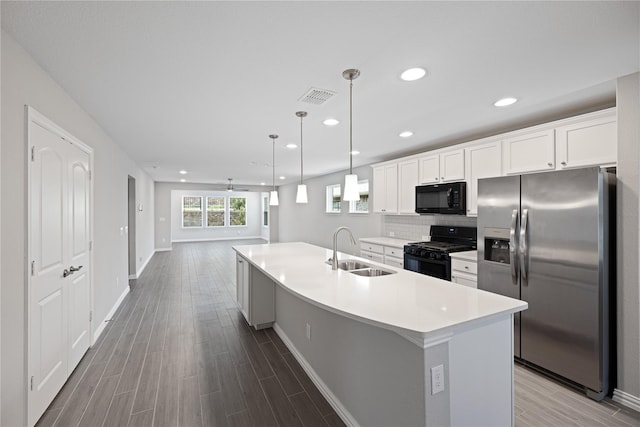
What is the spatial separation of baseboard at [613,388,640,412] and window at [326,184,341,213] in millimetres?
5771

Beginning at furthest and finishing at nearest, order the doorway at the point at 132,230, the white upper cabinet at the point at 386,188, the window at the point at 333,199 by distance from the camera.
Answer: the window at the point at 333,199, the doorway at the point at 132,230, the white upper cabinet at the point at 386,188

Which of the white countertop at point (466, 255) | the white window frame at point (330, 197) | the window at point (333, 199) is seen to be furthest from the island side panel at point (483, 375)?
the white window frame at point (330, 197)

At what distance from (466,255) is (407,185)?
1561 millimetres

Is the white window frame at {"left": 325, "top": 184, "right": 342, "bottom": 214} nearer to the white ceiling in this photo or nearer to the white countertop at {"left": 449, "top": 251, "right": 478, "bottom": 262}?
the white countertop at {"left": 449, "top": 251, "right": 478, "bottom": 262}

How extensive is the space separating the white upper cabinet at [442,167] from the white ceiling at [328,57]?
573 mm

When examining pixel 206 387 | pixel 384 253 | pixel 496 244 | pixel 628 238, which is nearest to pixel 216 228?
pixel 384 253

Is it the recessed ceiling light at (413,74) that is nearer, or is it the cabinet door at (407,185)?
the recessed ceiling light at (413,74)

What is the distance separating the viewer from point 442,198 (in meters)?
3.96

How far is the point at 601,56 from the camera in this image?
1918 millimetres

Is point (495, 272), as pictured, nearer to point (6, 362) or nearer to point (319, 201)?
point (6, 362)

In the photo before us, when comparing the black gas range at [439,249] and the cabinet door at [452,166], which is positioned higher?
the cabinet door at [452,166]

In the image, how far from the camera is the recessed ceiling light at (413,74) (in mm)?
2082

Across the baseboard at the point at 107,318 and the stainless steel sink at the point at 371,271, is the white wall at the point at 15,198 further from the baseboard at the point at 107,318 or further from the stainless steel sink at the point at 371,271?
the stainless steel sink at the point at 371,271

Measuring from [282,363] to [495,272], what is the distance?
2.26 meters
